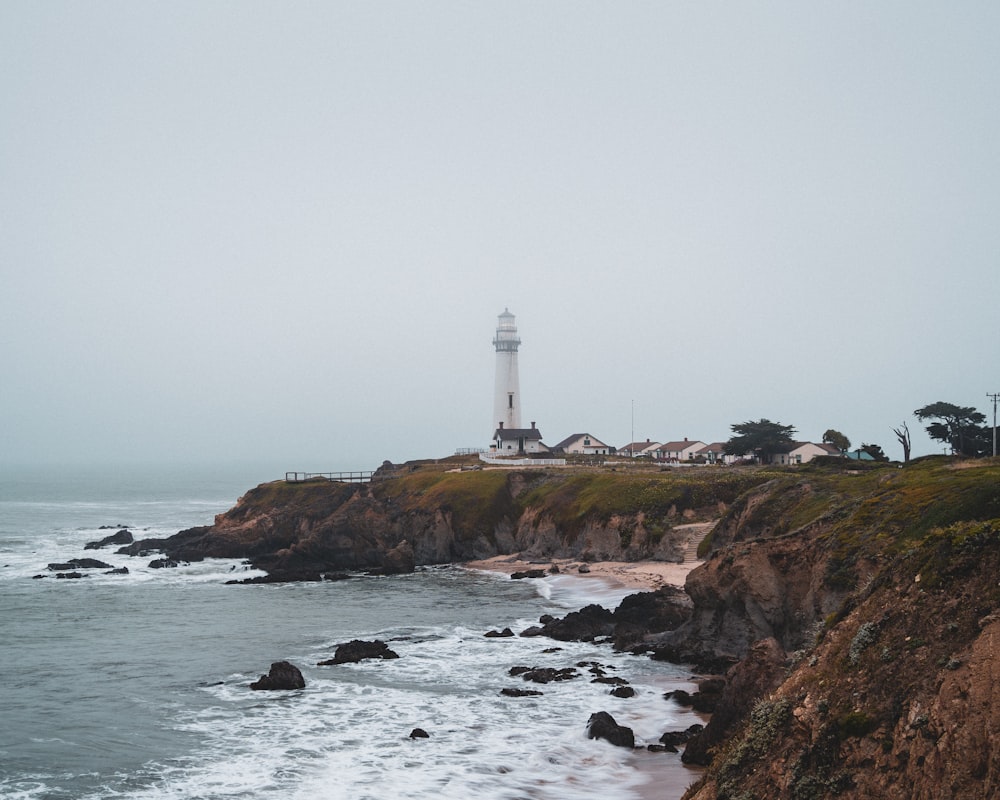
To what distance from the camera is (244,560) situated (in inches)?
2822

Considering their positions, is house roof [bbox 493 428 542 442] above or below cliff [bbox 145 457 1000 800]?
above

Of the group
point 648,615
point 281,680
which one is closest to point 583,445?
point 648,615

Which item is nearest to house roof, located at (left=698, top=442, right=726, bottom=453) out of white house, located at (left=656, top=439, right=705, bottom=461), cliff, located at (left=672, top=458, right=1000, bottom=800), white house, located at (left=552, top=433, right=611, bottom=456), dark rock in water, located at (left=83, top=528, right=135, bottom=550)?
white house, located at (left=656, top=439, right=705, bottom=461)

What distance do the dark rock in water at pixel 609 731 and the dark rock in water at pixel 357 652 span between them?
12.9m

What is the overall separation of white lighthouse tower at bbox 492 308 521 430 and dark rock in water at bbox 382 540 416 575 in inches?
1845

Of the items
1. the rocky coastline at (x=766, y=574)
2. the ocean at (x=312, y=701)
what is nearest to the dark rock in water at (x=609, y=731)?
the rocky coastline at (x=766, y=574)

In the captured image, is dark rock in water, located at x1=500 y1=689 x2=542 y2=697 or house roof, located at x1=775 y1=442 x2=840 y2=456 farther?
house roof, located at x1=775 y1=442 x2=840 y2=456

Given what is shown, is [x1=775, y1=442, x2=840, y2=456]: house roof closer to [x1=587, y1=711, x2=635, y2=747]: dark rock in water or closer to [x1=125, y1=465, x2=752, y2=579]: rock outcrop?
[x1=125, y1=465, x2=752, y2=579]: rock outcrop

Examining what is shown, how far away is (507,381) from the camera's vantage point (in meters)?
113

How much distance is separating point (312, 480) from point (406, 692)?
59.9 m

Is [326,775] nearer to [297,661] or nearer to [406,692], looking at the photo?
[406,692]

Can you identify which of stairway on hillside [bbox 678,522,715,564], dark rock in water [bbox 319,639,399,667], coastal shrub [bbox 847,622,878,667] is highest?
coastal shrub [bbox 847,622,878,667]

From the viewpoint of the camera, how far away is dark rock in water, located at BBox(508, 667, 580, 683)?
103 feet

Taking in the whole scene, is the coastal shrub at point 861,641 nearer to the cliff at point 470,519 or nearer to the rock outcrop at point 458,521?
the rock outcrop at point 458,521
